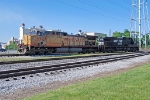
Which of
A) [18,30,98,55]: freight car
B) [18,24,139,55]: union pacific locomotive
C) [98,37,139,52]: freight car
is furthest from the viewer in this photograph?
[98,37,139,52]: freight car

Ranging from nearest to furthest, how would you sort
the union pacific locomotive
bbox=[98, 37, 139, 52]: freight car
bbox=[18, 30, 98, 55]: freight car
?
bbox=[18, 30, 98, 55]: freight car, the union pacific locomotive, bbox=[98, 37, 139, 52]: freight car

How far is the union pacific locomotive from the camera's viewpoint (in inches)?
1045

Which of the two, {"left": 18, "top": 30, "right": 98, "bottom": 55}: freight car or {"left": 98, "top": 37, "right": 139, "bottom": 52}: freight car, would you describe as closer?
{"left": 18, "top": 30, "right": 98, "bottom": 55}: freight car

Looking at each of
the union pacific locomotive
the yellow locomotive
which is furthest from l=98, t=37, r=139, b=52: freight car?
the yellow locomotive

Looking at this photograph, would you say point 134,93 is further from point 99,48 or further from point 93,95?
point 99,48

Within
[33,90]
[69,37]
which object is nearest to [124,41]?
[69,37]

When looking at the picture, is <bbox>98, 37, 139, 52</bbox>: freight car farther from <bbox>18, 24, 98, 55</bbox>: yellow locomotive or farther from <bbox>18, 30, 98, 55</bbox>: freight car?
<bbox>18, 24, 98, 55</bbox>: yellow locomotive

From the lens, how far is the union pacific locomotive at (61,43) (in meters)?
26.5

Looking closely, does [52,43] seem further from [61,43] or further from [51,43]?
[61,43]

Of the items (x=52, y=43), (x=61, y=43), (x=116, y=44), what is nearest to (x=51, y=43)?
(x=52, y=43)

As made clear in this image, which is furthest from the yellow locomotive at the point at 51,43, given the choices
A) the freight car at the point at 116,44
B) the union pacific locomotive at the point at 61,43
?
the freight car at the point at 116,44

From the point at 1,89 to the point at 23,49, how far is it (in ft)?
62.0

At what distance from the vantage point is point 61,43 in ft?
99.4

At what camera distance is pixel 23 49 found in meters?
26.6
